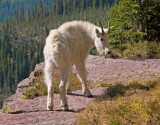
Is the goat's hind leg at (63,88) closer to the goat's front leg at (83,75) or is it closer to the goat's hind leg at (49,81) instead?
the goat's hind leg at (49,81)

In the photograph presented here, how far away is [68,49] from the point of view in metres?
6.14

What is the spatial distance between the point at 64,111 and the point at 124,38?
9178mm

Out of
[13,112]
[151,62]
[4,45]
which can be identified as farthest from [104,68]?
[4,45]

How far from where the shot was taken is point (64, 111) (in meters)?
5.85

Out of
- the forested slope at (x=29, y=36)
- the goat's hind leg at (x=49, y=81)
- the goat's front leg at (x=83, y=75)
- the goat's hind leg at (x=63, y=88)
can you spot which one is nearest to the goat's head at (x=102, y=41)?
the goat's front leg at (x=83, y=75)

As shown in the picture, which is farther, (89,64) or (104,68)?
(89,64)

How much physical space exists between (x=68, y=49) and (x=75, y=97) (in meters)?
1.66

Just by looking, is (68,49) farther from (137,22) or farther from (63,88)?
(137,22)

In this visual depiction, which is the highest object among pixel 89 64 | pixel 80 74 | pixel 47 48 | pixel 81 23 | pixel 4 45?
pixel 81 23

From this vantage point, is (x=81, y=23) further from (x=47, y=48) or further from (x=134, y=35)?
(x=134, y=35)

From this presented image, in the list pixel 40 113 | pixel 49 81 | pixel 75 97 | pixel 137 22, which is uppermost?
pixel 137 22

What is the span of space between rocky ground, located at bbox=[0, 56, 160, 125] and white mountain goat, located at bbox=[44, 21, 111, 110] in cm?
35

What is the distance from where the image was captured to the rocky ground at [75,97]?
5.35m

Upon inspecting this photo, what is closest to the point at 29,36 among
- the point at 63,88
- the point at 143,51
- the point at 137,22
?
the point at 137,22
